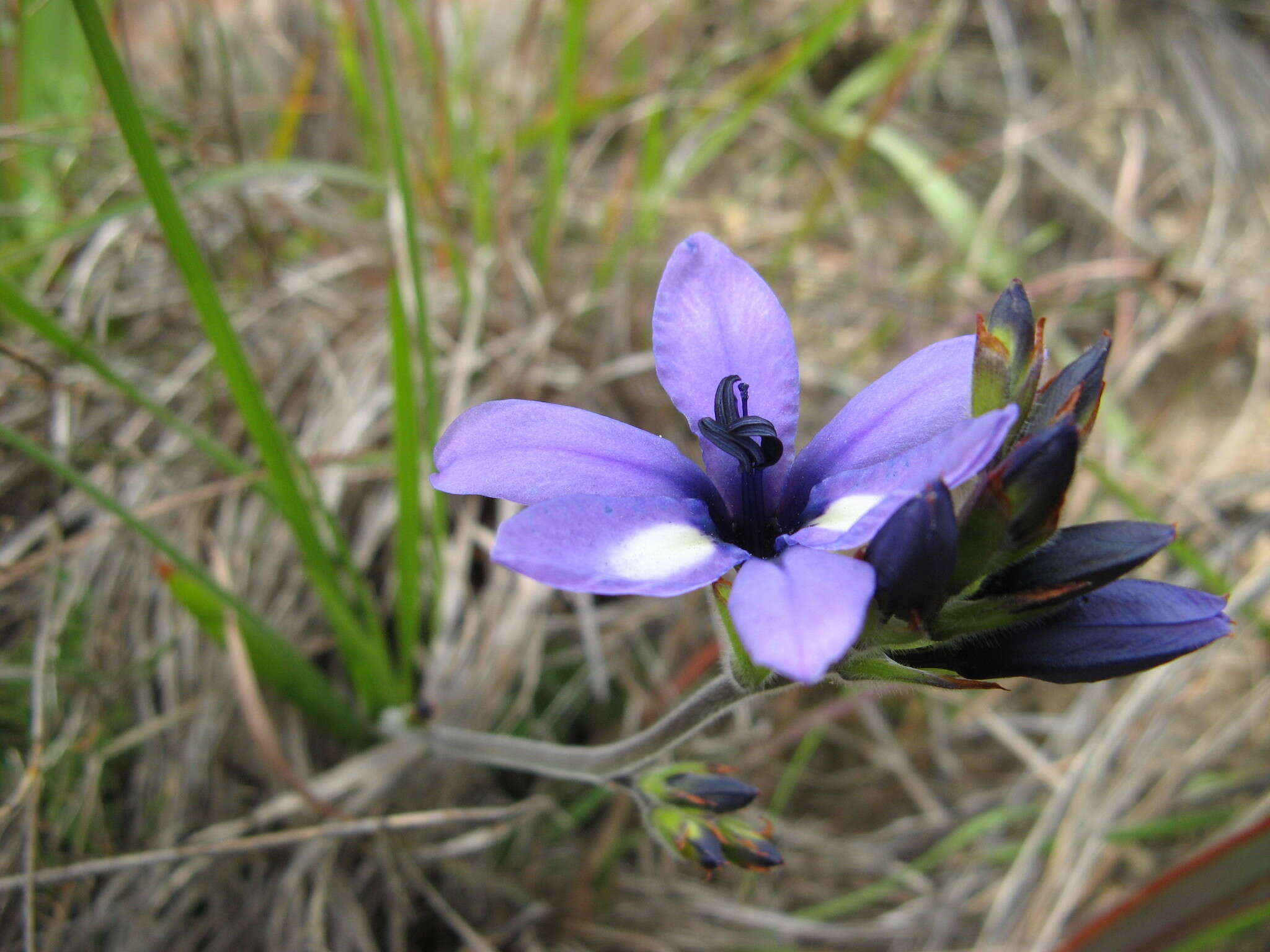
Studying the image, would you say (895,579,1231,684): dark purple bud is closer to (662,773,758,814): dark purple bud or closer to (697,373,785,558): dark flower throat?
(697,373,785,558): dark flower throat

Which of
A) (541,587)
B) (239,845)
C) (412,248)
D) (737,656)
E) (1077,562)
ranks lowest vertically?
(239,845)

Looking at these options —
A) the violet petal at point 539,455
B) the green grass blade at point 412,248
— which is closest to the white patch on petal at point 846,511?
the violet petal at point 539,455

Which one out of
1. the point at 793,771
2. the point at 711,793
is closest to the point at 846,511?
the point at 711,793

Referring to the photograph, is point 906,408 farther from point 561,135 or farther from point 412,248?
point 561,135

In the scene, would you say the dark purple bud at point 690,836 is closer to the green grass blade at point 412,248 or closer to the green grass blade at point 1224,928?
the green grass blade at point 412,248

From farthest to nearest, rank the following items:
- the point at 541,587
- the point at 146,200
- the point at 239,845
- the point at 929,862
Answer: the point at 929,862 < the point at 541,587 < the point at 146,200 < the point at 239,845

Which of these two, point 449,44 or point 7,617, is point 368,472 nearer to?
point 7,617

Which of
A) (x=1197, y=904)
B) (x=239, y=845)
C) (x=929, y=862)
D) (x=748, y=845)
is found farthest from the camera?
(x=929, y=862)

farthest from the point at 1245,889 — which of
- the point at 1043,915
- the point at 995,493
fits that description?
the point at 995,493
